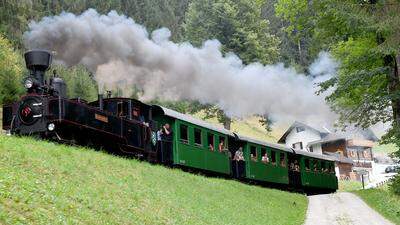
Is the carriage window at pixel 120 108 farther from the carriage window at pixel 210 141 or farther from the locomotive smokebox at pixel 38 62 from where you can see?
the carriage window at pixel 210 141

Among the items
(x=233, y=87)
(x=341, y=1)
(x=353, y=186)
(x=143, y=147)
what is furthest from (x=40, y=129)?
(x=353, y=186)

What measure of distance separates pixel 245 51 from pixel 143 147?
26965 millimetres

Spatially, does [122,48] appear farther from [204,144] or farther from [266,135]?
[266,135]

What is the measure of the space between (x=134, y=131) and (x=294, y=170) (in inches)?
625

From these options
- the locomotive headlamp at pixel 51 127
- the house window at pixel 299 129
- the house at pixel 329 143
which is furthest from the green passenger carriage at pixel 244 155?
the house window at pixel 299 129

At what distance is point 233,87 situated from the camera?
1254 inches

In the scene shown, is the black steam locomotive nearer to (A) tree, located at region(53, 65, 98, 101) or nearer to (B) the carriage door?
(A) tree, located at region(53, 65, 98, 101)

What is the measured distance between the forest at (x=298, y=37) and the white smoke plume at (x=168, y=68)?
1703 mm

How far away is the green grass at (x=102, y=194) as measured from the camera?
8.61 meters

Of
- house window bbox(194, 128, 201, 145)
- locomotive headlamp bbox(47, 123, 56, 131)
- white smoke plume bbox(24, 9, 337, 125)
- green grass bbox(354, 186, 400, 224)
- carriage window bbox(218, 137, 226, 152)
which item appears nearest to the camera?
locomotive headlamp bbox(47, 123, 56, 131)

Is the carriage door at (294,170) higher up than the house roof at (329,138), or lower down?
lower down

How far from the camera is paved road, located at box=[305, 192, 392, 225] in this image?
17891 mm

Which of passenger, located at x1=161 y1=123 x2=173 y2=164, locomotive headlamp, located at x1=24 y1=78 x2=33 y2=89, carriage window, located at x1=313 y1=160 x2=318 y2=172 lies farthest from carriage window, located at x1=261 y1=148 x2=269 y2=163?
locomotive headlamp, located at x1=24 y1=78 x2=33 y2=89

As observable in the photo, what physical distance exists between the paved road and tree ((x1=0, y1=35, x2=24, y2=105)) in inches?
882
